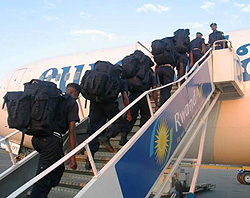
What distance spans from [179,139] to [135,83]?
126 cm

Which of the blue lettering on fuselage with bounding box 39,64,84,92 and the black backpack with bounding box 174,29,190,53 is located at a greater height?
the black backpack with bounding box 174,29,190,53

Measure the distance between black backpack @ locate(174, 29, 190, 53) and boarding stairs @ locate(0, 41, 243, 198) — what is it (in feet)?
1.82

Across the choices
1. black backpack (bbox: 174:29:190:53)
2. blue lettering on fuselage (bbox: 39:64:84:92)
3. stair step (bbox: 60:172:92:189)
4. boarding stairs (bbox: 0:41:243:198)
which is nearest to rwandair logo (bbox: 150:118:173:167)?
boarding stairs (bbox: 0:41:243:198)

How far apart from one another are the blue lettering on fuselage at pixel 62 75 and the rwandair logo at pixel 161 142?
496 cm

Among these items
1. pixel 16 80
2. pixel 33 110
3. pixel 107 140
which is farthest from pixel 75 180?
pixel 16 80

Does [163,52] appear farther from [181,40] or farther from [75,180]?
[75,180]

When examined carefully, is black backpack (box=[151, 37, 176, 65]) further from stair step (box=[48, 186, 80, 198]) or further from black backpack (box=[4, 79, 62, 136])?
stair step (box=[48, 186, 80, 198])

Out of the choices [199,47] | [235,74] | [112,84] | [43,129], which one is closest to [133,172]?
[43,129]

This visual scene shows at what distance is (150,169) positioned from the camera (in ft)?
11.2

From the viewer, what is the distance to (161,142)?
3684 millimetres

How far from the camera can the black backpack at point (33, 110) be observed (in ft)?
10.2

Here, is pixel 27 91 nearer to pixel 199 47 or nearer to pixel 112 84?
pixel 112 84

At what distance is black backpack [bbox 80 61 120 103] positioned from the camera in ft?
13.0

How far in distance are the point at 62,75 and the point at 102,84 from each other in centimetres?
528
